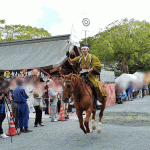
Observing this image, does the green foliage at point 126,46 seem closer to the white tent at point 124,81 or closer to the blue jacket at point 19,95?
the white tent at point 124,81

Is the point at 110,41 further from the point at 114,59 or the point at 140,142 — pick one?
the point at 140,142

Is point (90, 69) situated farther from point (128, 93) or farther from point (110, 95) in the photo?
point (128, 93)

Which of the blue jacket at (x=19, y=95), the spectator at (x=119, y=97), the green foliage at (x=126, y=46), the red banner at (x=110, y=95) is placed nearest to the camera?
the blue jacket at (x=19, y=95)

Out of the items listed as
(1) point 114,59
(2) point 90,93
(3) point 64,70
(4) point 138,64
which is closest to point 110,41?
(1) point 114,59

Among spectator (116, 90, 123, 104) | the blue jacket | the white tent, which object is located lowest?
spectator (116, 90, 123, 104)

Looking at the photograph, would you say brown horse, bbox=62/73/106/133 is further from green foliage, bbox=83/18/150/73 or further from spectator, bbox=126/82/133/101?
green foliage, bbox=83/18/150/73

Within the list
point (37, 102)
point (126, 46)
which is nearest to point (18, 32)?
point (126, 46)

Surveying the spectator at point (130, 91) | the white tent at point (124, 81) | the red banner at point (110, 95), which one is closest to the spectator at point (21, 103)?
the red banner at point (110, 95)

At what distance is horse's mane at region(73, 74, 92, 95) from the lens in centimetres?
640

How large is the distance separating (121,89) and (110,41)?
41.0ft

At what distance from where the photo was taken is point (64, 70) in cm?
1773

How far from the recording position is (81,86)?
6.56m

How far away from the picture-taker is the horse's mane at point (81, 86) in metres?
6.40

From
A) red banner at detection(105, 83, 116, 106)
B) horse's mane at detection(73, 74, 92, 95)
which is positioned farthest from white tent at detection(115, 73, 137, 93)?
horse's mane at detection(73, 74, 92, 95)
